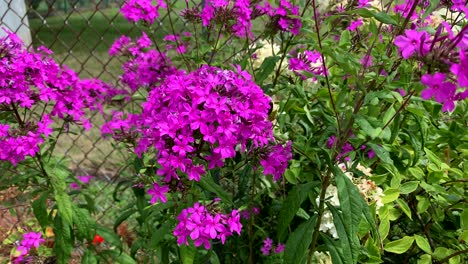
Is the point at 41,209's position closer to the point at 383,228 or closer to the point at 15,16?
the point at 383,228

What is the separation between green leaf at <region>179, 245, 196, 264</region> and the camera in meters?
1.53

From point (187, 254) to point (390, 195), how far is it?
634mm

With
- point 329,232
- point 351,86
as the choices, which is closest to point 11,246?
point 329,232

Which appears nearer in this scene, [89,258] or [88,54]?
[89,258]

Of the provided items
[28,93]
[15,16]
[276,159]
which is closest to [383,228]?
[276,159]

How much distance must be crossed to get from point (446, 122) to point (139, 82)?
1.23 m

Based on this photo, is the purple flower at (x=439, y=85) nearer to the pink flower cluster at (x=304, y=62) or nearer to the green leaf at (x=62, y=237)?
the pink flower cluster at (x=304, y=62)

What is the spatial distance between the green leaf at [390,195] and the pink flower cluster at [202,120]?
441mm

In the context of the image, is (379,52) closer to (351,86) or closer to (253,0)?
(351,86)

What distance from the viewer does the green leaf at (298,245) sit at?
1456 mm

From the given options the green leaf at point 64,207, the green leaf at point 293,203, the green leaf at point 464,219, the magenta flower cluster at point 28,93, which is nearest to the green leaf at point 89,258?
the green leaf at point 64,207

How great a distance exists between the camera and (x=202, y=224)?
4.31ft

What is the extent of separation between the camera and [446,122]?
1.99 metres

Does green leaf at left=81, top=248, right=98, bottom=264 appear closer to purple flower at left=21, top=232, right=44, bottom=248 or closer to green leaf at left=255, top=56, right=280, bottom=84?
purple flower at left=21, top=232, right=44, bottom=248
